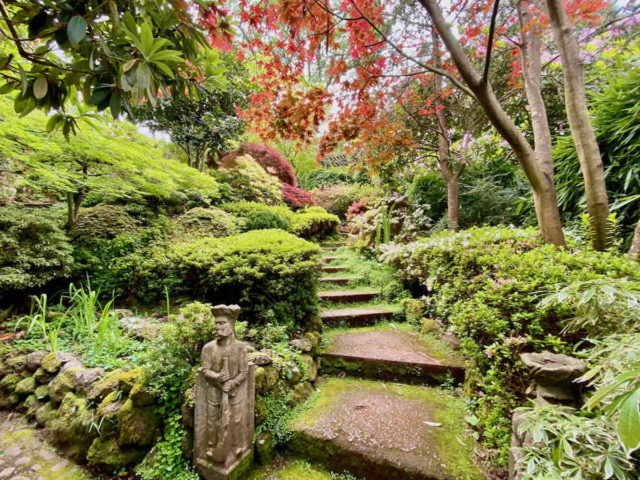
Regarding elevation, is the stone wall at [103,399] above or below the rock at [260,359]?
below

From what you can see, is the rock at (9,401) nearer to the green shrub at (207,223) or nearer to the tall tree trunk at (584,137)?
the green shrub at (207,223)

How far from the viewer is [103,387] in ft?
6.64

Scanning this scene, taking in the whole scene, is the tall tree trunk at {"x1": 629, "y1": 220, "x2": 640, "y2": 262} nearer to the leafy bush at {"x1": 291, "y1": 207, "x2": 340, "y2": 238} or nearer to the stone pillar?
the stone pillar

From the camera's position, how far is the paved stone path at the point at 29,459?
5.86 feet

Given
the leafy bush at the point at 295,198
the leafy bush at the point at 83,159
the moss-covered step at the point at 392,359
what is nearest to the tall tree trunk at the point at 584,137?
the moss-covered step at the point at 392,359

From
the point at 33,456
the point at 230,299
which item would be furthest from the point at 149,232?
the point at 33,456

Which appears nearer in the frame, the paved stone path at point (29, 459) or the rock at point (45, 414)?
the paved stone path at point (29, 459)

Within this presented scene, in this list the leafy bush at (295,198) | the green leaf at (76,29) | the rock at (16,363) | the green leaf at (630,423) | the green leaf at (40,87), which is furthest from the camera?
the leafy bush at (295,198)

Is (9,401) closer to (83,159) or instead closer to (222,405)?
(222,405)

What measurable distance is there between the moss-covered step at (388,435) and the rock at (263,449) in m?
0.16

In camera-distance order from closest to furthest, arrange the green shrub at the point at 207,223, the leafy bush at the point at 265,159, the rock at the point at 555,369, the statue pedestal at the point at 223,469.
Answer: the rock at the point at 555,369 < the statue pedestal at the point at 223,469 < the green shrub at the point at 207,223 < the leafy bush at the point at 265,159

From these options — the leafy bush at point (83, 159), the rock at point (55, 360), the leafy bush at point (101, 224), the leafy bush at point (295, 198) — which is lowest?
the rock at point (55, 360)

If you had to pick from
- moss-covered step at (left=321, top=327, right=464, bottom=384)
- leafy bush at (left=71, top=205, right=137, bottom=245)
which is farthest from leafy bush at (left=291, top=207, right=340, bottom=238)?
moss-covered step at (left=321, top=327, right=464, bottom=384)

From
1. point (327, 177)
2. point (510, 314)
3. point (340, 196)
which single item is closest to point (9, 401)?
point (510, 314)
